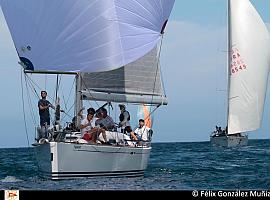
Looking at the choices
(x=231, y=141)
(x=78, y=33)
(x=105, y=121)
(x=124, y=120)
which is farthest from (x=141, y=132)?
(x=231, y=141)

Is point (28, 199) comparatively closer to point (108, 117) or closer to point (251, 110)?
point (108, 117)

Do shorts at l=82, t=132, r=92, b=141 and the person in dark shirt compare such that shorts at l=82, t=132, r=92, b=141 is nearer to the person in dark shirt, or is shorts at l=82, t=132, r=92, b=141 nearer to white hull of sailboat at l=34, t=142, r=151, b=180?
white hull of sailboat at l=34, t=142, r=151, b=180

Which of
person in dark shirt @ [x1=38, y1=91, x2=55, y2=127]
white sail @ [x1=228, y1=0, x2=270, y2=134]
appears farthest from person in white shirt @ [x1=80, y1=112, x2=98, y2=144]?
white sail @ [x1=228, y1=0, x2=270, y2=134]

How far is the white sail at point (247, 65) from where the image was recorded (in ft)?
144

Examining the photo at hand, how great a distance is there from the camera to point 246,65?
144ft

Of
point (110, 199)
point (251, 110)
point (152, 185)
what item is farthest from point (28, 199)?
point (251, 110)

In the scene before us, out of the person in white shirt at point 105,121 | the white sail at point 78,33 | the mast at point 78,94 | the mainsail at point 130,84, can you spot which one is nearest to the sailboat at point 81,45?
the white sail at point 78,33

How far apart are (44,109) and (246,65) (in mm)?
28245

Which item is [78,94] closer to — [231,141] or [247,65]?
[247,65]

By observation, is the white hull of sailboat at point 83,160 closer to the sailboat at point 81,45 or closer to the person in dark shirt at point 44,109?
the sailboat at point 81,45

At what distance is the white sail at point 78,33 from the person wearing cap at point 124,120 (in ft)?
8.42

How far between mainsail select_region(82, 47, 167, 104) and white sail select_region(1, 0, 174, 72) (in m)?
2.12

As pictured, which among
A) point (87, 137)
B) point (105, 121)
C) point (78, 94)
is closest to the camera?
point (87, 137)

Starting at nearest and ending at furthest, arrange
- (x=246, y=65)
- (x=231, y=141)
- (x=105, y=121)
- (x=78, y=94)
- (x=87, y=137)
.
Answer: (x=87, y=137)
(x=105, y=121)
(x=78, y=94)
(x=246, y=65)
(x=231, y=141)
